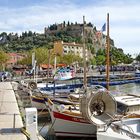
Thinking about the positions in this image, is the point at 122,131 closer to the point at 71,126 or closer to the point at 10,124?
the point at 71,126

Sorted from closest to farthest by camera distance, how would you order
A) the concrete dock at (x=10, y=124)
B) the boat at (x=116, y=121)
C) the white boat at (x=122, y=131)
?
the white boat at (x=122, y=131) → the boat at (x=116, y=121) → the concrete dock at (x=10, y=124)

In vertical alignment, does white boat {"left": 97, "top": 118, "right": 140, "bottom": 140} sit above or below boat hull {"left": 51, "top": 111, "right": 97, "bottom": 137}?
above

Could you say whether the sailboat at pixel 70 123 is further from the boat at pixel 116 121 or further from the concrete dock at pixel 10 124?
the concrete dock at pixel 10 124

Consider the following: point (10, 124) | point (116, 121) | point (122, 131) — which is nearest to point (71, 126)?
point (10, 124)

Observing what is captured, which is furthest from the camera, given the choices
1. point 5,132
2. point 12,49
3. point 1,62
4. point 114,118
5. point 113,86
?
point 12,49

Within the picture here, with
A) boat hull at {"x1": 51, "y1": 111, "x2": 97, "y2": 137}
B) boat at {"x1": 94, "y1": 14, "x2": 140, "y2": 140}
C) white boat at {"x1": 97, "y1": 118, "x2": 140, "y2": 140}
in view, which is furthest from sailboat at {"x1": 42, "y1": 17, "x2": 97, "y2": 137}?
white boat at {"x1": 97, "y1": 118, "x2": 140, "y2": 140}

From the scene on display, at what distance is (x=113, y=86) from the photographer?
62281mm

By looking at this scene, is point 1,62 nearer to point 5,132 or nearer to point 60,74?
point 60,74

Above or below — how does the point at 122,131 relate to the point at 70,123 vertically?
above

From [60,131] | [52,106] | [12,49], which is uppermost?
[12,49]

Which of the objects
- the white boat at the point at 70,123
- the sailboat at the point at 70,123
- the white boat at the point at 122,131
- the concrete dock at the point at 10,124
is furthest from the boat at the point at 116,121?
the concrete dock at the point at 10,124

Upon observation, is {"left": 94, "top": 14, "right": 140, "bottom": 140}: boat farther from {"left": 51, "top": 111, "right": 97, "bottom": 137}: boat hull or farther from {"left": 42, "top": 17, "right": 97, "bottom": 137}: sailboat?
{"left": 51, "top": 111, "right": 97, "bottom": 137}: boat hull

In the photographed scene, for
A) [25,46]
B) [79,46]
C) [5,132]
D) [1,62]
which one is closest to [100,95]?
[5,132]

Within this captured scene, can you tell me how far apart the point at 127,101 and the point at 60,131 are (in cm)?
440
